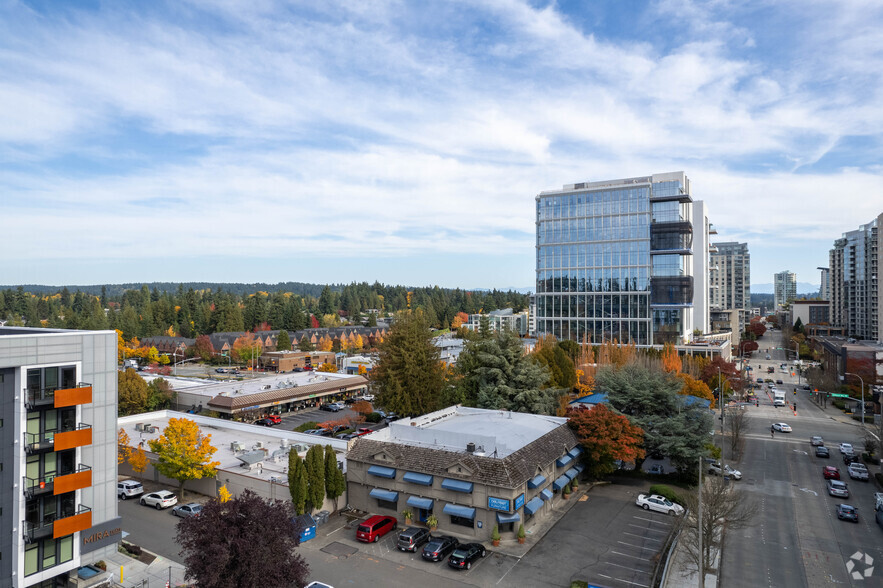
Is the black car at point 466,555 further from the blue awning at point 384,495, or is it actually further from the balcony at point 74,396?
the balcony at point 74,396

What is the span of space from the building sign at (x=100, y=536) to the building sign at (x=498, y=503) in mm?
16846

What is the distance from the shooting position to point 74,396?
70.9 feet

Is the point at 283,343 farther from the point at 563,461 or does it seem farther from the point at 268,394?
the point at 563,461

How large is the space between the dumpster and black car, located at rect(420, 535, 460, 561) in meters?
6.00

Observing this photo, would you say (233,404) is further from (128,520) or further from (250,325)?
(250,325)

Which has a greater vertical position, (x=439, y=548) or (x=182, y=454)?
(x=182, y=454)

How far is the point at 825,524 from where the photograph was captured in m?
30.1

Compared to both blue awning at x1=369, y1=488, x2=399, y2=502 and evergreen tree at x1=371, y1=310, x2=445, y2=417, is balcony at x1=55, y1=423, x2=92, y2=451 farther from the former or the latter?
evergreen tree at x1=371, y1=310, x2=445, y2=417

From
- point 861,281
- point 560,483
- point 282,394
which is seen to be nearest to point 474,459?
point 560,483

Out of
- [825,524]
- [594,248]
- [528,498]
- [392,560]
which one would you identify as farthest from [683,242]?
[392,560]

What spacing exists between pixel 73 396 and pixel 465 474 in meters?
18.0

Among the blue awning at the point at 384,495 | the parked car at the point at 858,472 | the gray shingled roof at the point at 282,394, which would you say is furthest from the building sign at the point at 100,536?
the parked car at the point at 858,472

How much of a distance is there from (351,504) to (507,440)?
9.96m

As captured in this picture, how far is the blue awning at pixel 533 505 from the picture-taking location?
1088 inches
